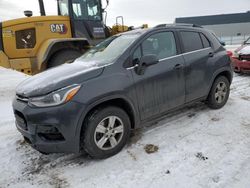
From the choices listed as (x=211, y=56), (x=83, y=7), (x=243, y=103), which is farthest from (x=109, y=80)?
(x=83, y=7)

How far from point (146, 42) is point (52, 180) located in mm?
2419

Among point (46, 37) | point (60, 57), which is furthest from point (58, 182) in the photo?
point (46, 37)

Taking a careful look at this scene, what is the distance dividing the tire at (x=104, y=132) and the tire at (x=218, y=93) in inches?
84.4

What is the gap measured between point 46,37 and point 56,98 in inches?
219

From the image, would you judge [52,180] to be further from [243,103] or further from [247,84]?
[247,84]

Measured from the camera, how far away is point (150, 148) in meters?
3.34

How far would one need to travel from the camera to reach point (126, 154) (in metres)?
3.23

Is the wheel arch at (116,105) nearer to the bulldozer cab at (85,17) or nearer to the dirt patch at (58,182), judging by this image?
the dirt patch at (58,182)

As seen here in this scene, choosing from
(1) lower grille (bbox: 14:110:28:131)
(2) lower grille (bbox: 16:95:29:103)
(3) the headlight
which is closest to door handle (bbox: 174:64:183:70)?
(3) the headlight

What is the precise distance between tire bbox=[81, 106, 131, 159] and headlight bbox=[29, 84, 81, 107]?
1.32ft

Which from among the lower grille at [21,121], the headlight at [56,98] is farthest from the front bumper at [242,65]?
the lower grille at [21,121]

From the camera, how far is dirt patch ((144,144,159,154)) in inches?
129

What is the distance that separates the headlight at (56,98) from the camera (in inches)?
108

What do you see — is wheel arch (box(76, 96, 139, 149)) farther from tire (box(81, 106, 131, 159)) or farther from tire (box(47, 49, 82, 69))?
tire (box(47, 49, 82, 69))
